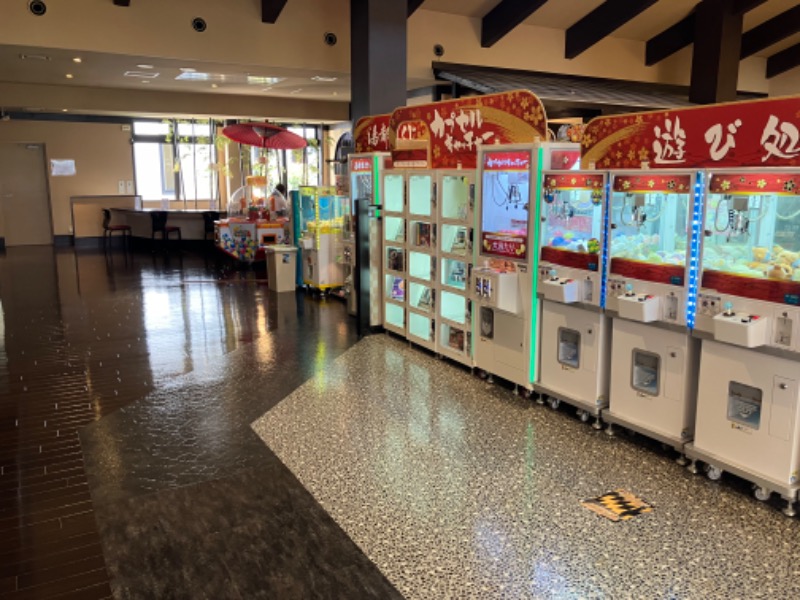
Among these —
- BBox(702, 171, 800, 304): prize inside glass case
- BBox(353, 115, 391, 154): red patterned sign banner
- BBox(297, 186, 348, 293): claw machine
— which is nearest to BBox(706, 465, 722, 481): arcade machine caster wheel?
BBox(702, 171, 800, 304): prize inside glass case

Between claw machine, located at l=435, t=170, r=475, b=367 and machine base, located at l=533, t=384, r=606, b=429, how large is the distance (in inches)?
36.9

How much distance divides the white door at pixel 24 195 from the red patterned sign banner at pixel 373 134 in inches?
468

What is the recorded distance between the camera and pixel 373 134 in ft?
26.1

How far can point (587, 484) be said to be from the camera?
380 cm

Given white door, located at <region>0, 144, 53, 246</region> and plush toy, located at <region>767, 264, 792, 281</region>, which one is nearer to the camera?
plush toy, located at <region>767, 264, 792, 281</region>

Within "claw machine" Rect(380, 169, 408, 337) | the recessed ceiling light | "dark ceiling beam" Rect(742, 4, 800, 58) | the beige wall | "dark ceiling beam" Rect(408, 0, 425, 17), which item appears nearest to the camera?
"claw machine" Rect(380, 169, 408, 337)

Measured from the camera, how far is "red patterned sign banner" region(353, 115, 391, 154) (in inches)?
303

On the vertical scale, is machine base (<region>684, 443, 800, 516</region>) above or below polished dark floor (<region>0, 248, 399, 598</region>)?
above

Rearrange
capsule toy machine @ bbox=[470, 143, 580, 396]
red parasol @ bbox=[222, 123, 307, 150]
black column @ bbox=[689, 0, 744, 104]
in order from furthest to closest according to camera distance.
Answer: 1. red parasol @ bbox=[222, 123, 307, 150]
2. black column @ bbox=[689, 0, 744, 104]
3. capsule toy machine @ bbox=[470, 143, 580, 396]

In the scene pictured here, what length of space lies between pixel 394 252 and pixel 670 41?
9.14 meters

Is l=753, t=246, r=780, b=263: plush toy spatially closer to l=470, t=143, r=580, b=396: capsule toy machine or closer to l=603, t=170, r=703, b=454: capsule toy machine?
l=603, t=170, r=703, b=454: capsule toy machine

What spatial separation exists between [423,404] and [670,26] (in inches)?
431

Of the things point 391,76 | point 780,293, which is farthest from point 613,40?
point 780,293

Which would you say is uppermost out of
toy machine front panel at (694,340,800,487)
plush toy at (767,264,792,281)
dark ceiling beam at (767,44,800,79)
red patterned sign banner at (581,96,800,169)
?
dark ceiling beam at (767,44,800,79)
